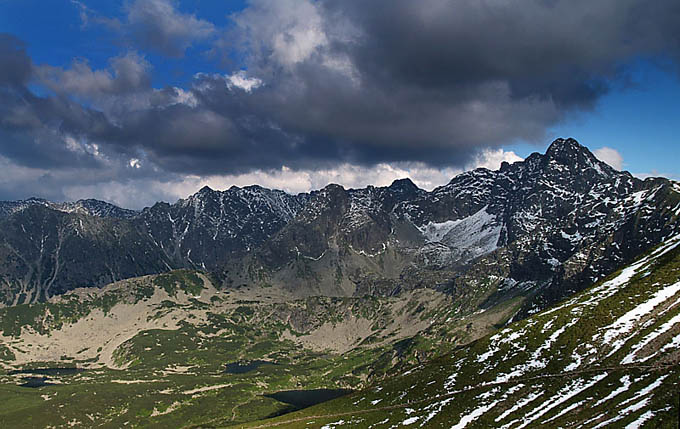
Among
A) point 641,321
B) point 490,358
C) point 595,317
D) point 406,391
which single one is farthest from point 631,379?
point 406,391

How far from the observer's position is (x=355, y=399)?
574 feet

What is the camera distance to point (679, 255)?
170 m

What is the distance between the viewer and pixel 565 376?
124125 mm

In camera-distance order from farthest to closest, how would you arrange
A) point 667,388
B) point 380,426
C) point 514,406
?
1. point 380,426
2. point 514,406
3. point 667,388

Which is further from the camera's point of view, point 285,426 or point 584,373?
point 285,426

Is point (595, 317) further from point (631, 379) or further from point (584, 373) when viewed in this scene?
point (631, 379)

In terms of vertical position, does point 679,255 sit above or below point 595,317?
above

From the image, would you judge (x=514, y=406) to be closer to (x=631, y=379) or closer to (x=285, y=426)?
(x=631, y=379)

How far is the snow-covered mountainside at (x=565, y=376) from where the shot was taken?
97.5 metres

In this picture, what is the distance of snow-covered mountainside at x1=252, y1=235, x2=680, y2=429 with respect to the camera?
97500 mm

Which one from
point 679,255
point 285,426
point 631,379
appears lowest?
point 285,426

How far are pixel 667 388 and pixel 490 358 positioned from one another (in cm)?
7131

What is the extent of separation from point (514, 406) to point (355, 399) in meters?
72.5

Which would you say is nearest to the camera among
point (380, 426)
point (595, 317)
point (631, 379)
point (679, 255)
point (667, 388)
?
point (667, 388)
